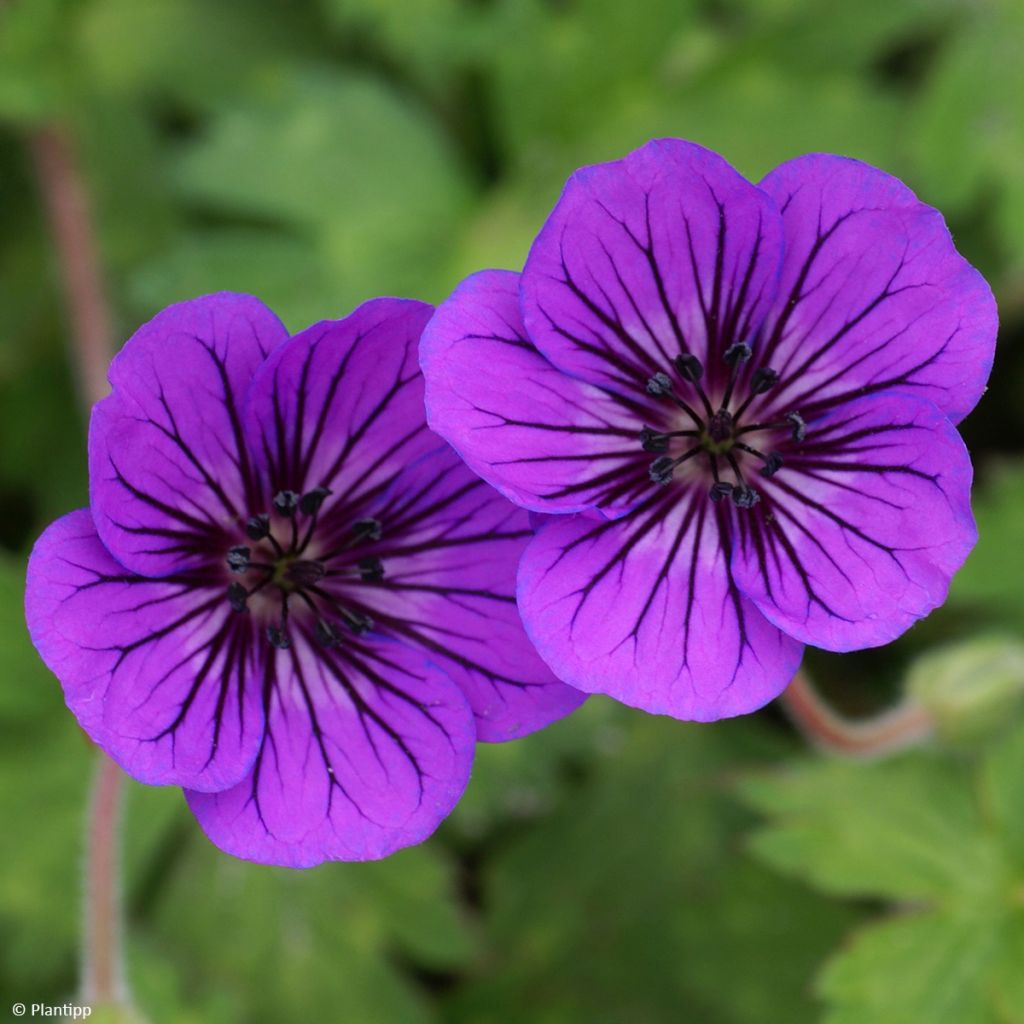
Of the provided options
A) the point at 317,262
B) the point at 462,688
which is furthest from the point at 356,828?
the point at 317,262

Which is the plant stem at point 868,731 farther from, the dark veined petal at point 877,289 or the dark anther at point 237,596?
the dark anther at point 237,596

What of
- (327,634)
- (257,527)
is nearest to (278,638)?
(327,634)

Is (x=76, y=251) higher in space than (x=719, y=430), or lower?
higher

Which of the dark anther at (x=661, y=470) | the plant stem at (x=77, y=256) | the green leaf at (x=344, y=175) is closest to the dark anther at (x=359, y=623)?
the dark anther at (x=661, y=470)

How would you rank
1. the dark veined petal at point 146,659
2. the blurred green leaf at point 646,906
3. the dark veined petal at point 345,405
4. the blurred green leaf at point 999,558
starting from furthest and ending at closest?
1. the blurred green leaf at point 646,906
2. the blurred green leaf at point 999,558
3. the dark veined petal at point 345,405
4. the dark veined petal at point 146,659

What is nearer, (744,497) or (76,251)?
(744,497)

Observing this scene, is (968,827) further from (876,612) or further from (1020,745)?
(876,612)

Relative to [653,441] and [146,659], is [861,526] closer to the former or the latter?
[653,441]
